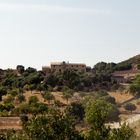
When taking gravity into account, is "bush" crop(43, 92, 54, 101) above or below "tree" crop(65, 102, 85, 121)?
above

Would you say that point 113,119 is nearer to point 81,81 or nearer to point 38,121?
point 81,81

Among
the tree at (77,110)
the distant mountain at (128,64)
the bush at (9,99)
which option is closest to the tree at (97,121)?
the tree at (77,110)

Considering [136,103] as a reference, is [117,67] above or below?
above

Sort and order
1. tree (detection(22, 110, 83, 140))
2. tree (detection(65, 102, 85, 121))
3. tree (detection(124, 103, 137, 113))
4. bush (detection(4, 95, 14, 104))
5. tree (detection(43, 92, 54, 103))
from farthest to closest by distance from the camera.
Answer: tree (detection(43, 92, 54, 103)) < bush (detection(4, 95, 14, 104)) < tree (detection(124, 103, 137, 113)) < tree (detection(65, 102, 85, 121)) < tree (detection(22, 110, 83, 140))

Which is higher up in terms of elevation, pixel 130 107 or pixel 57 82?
pixel 57 82

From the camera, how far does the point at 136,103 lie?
334ft

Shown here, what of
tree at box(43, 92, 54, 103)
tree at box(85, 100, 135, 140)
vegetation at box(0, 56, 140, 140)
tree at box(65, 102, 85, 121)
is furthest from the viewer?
tree at box(43, 92, 54, 103)

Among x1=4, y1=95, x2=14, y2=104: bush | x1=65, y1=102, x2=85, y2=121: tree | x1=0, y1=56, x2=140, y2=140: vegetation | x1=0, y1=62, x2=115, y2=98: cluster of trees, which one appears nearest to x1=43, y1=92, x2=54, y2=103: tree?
x1=0, y1=56, x2=140, y2=140: vegetation

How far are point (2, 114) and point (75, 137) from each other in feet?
154

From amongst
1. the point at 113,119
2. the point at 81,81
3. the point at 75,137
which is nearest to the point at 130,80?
the point at 81,81

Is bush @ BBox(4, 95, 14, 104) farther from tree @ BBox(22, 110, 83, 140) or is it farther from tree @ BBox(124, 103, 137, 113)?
tree @ BBox(22, 110, 83, 140)

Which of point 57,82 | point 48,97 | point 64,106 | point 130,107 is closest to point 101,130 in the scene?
point 64,106

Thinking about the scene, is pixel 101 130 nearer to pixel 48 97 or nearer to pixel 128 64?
pixel 48 97

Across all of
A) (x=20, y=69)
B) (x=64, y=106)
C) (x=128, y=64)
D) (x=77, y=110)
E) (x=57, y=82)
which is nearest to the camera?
(x=77, y=110)
